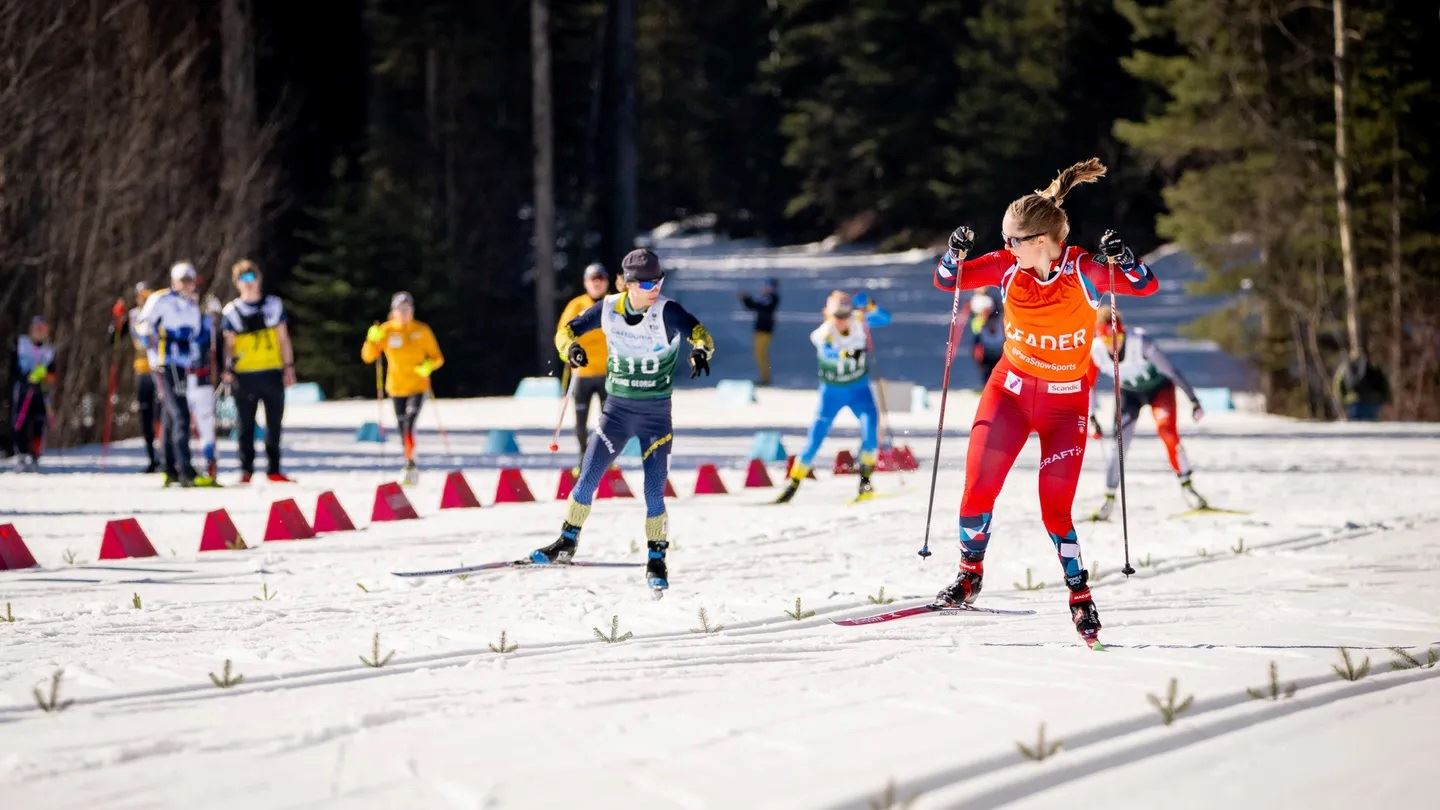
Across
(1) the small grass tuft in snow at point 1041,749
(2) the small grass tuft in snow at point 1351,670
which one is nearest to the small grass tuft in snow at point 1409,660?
(2) the small grass tuft in snow at point 1351,670

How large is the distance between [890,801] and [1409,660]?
10.5 ft

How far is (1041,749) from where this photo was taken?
5.75 meters

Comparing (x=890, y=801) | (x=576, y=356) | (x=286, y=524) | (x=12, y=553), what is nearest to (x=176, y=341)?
(x=286, y=524)

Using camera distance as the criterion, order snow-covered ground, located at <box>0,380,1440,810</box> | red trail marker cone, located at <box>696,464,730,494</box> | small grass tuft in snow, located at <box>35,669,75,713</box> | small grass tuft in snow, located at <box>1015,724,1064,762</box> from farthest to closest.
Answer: red trail marker cone, located at <box>696,464,730,494</box> → small grass tuft in snow, located at <box>35,669,75,713</box> → small grass tuft in snow, located at <box>1015,724,1064,762</box> → snow-covered ground, located at <box>0,380,1440,810</box>

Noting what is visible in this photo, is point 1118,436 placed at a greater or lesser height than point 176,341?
lesser

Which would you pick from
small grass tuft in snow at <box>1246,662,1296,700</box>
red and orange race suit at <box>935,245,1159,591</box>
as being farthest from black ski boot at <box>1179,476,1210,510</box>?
small grass tuft in snow at <box>1246,662,1296,700</box>

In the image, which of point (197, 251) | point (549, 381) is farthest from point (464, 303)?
point (197, 251)

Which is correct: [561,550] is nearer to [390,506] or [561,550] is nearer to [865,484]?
[390,506]

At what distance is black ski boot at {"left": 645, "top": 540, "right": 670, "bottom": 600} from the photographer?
976 centimetres

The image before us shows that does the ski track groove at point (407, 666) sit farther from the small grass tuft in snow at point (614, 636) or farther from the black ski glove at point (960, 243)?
the black ski glove at point (960, 243)

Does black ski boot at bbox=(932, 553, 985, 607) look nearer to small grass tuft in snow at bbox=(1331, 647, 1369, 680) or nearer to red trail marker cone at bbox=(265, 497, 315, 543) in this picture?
small grass tuft in snow at bbox=(1331, 647, 1369, 680)

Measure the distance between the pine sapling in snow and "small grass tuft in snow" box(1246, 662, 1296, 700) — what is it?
2.53 ft

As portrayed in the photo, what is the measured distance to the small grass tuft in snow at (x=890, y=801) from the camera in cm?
514

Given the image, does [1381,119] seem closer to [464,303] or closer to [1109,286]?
[464,303]
